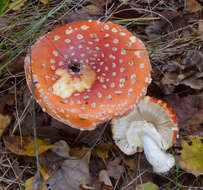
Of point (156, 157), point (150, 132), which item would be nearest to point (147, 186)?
point (156, 157)

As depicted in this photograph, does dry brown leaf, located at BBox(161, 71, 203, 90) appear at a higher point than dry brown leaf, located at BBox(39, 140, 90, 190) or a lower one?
higher

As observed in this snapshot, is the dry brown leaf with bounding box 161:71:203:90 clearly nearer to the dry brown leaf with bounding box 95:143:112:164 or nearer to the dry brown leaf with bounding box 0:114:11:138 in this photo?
the dry brown leaf with bounding box 95:143:112:164

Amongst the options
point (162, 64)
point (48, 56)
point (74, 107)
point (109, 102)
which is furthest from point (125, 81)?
point (162, 64)

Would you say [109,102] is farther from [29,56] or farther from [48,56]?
[29,56]

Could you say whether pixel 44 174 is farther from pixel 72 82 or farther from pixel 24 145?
pixel 72 82

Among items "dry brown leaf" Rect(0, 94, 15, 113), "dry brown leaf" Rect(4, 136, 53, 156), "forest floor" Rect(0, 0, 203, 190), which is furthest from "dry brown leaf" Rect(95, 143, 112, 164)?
"dry brown leaf" Rect(0, 94, 15, 113)

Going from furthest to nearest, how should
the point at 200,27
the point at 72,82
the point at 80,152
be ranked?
the point at 200,27, the point at 80,152, the point at 72,82

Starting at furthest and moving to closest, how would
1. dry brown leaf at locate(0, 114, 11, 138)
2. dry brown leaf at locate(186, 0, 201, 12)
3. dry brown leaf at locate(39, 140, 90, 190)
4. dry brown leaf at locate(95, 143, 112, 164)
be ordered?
1. dry brown leaf at locate(186, 0, 201, 12)
2. dry brown leaf at locate(95, 143, 112, 164)
3. dry brown leaf at locate(0, 114, 11, 138)
4. dry brown leaf at locate(39, 140, 90, 190)
